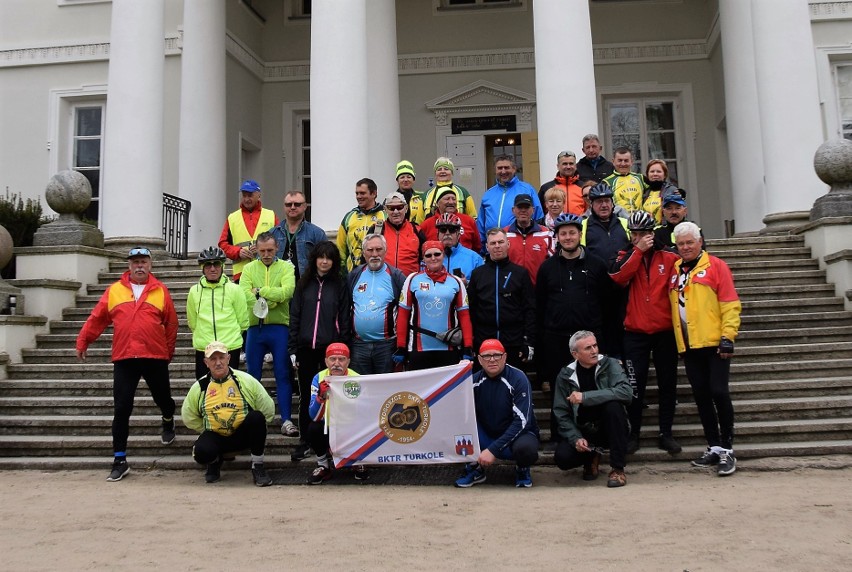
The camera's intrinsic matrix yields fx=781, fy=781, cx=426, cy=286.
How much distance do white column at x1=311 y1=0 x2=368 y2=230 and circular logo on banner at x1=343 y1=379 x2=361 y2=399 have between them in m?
4.52

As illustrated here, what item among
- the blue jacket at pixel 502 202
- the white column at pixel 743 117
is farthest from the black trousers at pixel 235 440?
the white column at pixel 743 117

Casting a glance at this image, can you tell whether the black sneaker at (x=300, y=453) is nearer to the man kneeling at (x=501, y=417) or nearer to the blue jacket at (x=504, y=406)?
the man kneeling at (x=501, y=417)

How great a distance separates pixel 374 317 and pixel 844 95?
11488 mm

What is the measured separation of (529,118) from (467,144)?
1.32m

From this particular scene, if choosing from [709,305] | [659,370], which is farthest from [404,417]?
[709,305]

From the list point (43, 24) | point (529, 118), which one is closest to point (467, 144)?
point (529, 118)

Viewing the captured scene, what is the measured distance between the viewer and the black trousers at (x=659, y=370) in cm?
622

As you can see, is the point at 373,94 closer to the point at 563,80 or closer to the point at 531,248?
the point at 563,80

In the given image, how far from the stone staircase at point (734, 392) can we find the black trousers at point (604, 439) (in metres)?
0.55

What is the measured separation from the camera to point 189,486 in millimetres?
6016

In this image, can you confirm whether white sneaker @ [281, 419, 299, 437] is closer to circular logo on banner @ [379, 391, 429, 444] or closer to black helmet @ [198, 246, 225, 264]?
circular logo on banner @ [379, 391, 429, 444]

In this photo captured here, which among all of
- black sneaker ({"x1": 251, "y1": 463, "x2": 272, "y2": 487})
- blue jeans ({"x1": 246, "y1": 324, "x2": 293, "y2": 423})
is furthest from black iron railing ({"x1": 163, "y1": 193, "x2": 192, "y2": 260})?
black sneaker ({"x1": 251, "y1": 463, "x2": 272, "y2": 487})

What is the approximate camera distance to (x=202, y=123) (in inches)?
519

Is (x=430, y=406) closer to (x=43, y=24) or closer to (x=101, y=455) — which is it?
(x=101, y=455)
